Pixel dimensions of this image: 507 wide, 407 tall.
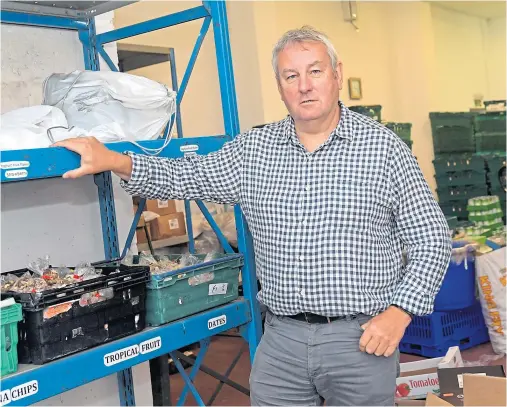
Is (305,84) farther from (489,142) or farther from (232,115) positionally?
(489,142)

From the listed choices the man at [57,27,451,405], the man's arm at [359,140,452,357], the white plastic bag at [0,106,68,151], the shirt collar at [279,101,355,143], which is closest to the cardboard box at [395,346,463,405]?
the man at [57,27,451,405]

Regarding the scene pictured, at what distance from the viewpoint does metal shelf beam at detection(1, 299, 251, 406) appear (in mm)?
2146

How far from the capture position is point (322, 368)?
213cm

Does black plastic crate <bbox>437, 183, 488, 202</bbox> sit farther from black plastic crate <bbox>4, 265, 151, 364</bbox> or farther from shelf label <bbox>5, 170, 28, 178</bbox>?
shelf label <bbox>5, 170, 28, 178</bbox>

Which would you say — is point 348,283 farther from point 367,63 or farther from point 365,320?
point 367,63

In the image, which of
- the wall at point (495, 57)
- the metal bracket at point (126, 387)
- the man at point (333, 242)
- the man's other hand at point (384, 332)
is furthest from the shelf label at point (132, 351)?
the wall at point (495, 57)

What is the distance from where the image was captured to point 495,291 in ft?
16.0

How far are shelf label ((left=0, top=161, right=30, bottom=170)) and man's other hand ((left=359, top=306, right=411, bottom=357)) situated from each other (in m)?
1.17

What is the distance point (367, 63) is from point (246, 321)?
6462 millimetres

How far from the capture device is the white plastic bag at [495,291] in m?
4.86

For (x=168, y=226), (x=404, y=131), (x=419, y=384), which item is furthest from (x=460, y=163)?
(x=419, y=384)

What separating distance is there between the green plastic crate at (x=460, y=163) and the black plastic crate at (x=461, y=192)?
0.21 meters

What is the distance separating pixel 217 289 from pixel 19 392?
3.24 feet

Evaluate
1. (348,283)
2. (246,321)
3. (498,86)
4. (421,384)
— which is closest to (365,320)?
(348,283)
